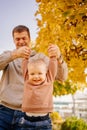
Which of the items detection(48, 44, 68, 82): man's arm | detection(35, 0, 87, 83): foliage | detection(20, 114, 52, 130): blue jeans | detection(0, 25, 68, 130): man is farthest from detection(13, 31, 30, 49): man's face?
detection(35, 0, 87, 83): foliage

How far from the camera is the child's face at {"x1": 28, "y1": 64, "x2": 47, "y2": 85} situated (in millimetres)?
2650

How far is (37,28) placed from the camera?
7695 mm

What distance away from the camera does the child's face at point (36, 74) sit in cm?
265

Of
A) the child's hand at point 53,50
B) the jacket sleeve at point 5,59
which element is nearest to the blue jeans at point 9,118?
the jacket sleeve at point 5,59

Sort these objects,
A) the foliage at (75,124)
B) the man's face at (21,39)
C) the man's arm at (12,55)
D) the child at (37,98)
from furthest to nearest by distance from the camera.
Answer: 1. the foliage at (75,124)
2. the man's face at (21,39)
3. the man's arm at (12,55)
4. the child at (37,98)

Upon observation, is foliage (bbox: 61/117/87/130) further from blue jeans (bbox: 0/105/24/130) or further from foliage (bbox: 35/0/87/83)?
blue jeans (bbox: 0/105/24/130)

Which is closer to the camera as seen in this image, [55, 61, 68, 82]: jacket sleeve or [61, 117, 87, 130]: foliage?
[55, 61, 68, 82]: jacket sleeve

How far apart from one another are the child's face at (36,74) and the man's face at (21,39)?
1.70 ft

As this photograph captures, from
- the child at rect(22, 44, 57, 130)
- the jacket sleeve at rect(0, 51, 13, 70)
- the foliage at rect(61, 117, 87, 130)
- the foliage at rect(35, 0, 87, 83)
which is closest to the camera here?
the child at rect(22, 44, 57, 130)

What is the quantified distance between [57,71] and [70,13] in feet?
7.60

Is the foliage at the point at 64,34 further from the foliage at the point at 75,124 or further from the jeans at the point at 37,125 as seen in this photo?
the foliage at the point at 75,124

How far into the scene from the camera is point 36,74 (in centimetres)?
267

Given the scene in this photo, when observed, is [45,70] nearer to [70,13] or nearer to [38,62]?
[38,62]

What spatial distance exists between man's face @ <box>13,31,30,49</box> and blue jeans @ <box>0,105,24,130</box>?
0.51 meters
